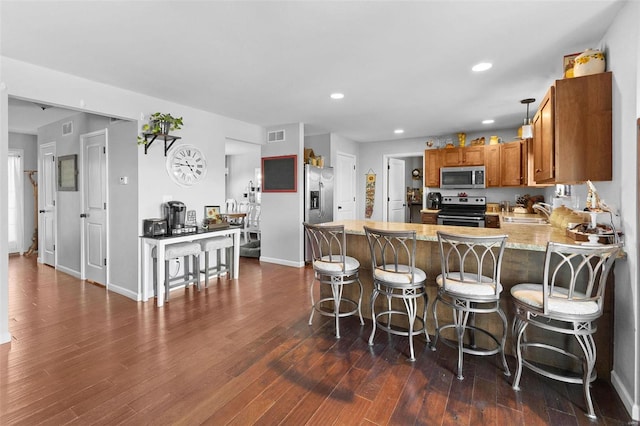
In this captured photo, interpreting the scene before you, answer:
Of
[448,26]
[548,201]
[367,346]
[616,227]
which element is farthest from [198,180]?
[548,201]

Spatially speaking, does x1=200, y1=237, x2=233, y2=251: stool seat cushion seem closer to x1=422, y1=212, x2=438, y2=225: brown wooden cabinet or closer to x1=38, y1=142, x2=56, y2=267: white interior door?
x1=38, y1=142, x2=56, y2=267: white interior door

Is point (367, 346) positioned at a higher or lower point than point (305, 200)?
lower

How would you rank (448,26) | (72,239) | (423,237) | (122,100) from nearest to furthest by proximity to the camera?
(448,26), (423,237), (122,100), (72,239)

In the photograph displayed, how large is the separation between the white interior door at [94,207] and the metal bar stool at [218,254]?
1.38 metres

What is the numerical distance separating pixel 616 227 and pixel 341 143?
501 cm

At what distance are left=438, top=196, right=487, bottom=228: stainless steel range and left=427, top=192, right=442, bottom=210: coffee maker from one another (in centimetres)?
8

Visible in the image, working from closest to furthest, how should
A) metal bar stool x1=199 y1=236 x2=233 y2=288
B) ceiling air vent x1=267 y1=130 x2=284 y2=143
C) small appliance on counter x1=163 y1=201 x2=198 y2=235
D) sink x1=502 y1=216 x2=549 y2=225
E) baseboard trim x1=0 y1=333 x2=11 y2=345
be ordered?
1. baseboard trim x1=0 y1=333 x2=11 y2=345
2. small appliance on counter x1=163 y1=201 x2=198 y2=235
3. metal bar stool x1=199 y1=236 x2=233 y2=288
4. sink x1=502 y1=216 x2=549 y2=225
5. ceiling air vent x1=267 y1=130 x2=284 y2=143

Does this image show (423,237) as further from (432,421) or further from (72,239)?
(72,239)

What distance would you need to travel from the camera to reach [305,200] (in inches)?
214

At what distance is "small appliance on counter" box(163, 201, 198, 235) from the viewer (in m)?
3.92

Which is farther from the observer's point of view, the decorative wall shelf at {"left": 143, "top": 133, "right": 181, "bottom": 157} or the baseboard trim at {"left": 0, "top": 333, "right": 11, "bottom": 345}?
the decorative wall shelf at {"left": 143, "top": 133, "right": 181, "bottom": 157}

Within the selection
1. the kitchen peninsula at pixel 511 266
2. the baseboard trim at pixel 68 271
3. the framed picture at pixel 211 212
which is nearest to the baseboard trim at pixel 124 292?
the baseboard trim at pixel 68 271

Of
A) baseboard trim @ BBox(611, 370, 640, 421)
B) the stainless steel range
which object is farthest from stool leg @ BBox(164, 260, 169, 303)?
the stainless steel range

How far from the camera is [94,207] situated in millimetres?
4375
